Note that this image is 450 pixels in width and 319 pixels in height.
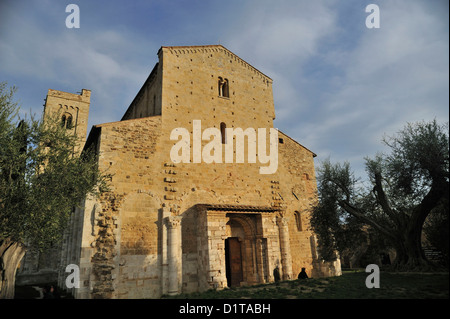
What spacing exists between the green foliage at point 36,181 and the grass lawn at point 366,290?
245 inches

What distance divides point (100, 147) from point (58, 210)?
333cm

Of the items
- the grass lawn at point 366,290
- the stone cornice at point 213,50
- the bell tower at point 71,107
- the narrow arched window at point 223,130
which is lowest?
the grass lawn at point 366,290

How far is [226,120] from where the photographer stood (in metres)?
17.0

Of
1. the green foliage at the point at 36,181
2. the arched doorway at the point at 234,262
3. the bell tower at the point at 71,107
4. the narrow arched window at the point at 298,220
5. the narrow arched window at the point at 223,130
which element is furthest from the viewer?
the bell tower at the point at 71,107

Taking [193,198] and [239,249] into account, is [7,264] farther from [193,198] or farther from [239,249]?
[239,249]

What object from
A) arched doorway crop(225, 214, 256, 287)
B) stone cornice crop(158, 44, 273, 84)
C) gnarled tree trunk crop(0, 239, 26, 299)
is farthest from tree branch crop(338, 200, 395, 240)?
gnarled tree trunk crop(0, 239, 26, 299)

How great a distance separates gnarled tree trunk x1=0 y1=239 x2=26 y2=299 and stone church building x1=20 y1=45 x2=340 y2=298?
2163mm

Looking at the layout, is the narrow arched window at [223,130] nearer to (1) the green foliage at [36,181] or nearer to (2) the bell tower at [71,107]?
(1) the green foliage at [36,181]

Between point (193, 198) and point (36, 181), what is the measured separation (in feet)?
22.2

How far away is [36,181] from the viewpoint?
34.2 ft

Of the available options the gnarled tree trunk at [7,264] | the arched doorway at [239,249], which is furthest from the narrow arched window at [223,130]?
the gnarled tree trunk at [7,264]

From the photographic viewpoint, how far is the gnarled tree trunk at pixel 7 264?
32.0 feet

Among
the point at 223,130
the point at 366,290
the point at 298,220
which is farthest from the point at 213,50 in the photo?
the point at 366,290
